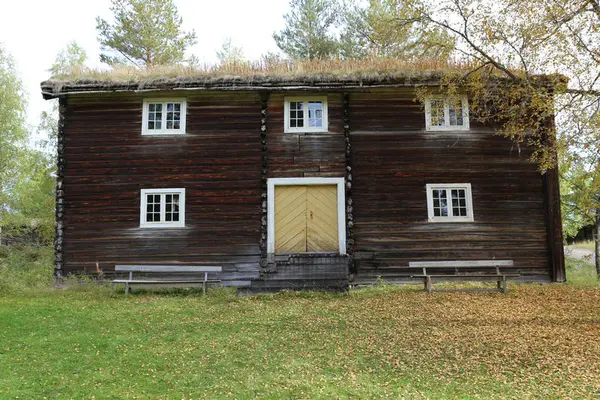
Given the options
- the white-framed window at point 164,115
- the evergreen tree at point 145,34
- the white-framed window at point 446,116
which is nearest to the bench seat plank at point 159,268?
the white-framed window at point 164,115

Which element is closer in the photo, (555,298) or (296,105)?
(555,298)

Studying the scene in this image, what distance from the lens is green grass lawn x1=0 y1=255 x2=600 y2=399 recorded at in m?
A: 5.70

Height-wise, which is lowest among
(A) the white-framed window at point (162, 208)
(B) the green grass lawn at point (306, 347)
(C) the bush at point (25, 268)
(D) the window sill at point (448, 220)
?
(B) the green grass lawn at point (306, 347)

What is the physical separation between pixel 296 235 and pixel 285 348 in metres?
6.33

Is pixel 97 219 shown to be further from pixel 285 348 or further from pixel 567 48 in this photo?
pixel 567 48

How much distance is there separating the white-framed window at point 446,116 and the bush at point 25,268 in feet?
42.7

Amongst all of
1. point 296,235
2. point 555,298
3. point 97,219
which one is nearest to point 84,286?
point 97,219

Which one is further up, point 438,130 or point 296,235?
point 438,130

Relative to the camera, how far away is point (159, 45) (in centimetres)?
2688

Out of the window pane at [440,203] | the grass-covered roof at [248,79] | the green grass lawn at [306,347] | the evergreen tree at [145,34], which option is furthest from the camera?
the evergreen tree at [145,34]

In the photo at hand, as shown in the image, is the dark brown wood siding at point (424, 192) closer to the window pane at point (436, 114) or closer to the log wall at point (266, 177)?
the log wall at point (266, 177)

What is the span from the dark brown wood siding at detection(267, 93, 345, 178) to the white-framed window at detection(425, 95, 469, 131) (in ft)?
9.21

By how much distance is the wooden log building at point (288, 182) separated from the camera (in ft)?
43.8

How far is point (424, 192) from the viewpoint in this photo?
531 inches
